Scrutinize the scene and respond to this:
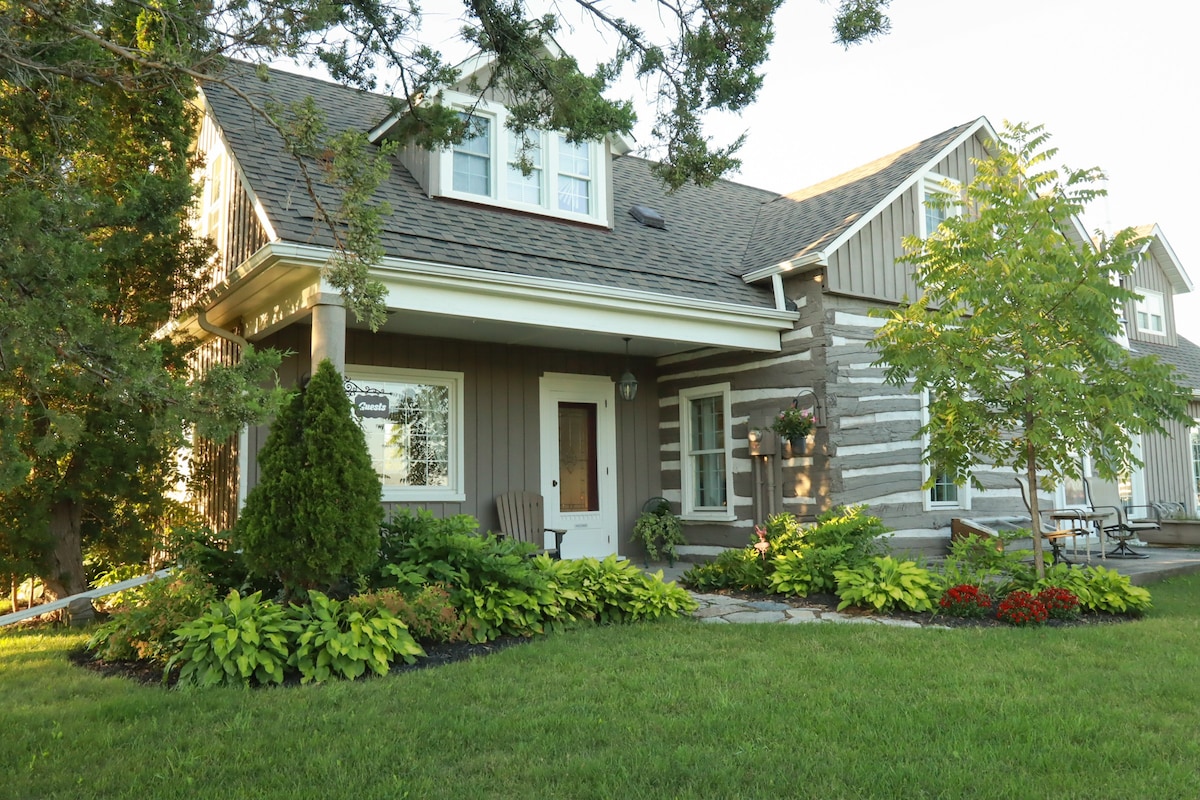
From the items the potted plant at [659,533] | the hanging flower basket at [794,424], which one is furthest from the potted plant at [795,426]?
the potted plant at [659,533]

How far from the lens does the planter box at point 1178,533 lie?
42.1 ft

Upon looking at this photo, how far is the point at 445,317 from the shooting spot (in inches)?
318

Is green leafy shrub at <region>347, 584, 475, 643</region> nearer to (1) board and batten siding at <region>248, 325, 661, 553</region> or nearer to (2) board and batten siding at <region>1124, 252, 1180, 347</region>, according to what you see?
(1) board and batten siding at <region>248, 325, 661, 553</region>

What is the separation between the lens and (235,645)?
498cm

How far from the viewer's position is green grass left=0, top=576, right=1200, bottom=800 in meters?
3.33

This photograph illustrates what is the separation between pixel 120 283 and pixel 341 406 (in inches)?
144

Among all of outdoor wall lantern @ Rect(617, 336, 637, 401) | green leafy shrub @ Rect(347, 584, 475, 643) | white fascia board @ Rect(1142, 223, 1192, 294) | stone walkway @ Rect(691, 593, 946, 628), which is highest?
white fascia board @ Rect(1142, 223, 1192, 294)

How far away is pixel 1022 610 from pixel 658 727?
12.6 ft

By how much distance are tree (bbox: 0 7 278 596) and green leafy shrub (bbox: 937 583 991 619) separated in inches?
207

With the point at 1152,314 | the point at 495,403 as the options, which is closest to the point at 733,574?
the point at 495,403

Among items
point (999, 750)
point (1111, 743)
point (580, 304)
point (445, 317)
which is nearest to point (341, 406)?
point (445, 317)

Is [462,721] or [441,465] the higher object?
[441,465]

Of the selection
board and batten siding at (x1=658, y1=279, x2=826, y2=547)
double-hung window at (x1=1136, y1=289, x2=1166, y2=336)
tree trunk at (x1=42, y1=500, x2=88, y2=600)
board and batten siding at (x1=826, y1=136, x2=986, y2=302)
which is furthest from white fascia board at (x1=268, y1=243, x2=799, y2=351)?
double-hung window at (x1=1136, y1=289, x2=1166, y2=336)

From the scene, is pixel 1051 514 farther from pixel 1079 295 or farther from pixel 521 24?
pixel 521 24
